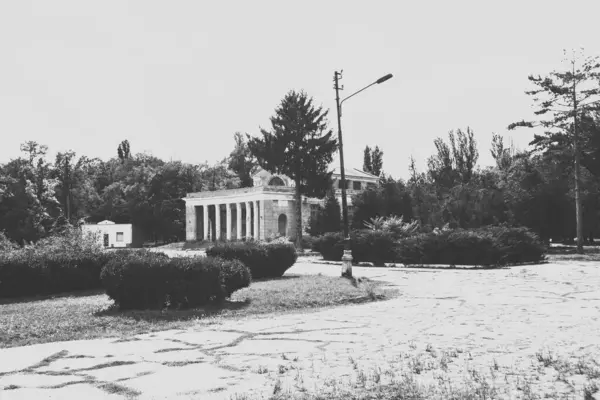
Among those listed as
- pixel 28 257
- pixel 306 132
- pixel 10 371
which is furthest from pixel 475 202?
pixel 10 371

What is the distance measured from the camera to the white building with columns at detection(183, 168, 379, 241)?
2547 inches

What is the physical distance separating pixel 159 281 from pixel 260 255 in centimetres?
793

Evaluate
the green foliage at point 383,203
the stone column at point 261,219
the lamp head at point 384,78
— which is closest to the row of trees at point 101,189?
the stone column at point 261,219

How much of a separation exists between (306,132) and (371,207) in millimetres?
8819

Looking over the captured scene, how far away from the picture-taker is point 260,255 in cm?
1966

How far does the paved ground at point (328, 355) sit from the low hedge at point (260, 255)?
316 inches

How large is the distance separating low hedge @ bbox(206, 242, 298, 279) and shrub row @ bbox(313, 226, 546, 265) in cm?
852

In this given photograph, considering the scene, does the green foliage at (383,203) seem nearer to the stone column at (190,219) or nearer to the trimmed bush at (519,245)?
the trimmed bush at (519,245)

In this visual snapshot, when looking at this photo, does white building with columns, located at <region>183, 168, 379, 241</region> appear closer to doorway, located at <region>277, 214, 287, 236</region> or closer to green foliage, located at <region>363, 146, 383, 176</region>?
doorway, located at <region>277, 214, 287, 236</region>

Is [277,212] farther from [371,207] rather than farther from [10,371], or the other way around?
[10,371]

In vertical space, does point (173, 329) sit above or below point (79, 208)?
below

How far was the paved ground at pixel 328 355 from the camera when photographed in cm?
564

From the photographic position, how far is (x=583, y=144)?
37000mm

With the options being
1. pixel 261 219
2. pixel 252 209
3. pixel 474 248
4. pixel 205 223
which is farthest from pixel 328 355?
pixel 205 223
